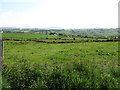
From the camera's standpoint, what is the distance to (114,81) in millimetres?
10484

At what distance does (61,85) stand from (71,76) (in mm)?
1096

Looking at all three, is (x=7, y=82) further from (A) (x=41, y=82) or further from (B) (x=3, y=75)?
(A) (x=41, y=82)

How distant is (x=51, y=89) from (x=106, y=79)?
441 centimetres

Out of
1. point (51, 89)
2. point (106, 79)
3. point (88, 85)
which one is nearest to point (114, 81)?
point (106, 79)

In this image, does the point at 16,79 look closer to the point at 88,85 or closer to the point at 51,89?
the point at 51,89

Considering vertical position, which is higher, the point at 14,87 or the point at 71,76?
the point at 71,76

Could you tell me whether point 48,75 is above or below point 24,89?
above

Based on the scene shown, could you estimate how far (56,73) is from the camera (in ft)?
37.4

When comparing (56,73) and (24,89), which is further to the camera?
(56,73)

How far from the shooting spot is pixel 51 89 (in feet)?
33.8

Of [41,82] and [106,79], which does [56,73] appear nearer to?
[41,82]

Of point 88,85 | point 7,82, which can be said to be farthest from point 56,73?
point 7,82

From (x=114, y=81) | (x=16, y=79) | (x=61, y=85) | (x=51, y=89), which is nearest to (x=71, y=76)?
(x=61, y=85)

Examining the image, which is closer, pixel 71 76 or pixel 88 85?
pixel 88 85
